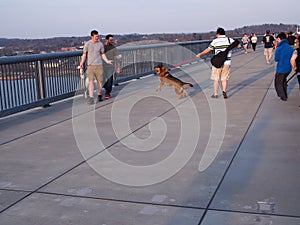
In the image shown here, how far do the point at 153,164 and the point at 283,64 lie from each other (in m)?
6.08

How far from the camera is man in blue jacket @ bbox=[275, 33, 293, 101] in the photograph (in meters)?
10.5

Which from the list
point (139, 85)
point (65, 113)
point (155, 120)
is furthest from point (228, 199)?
point (139, 85)

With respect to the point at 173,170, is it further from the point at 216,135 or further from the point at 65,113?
the point at 65,113

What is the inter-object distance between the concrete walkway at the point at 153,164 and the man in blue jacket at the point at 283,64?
1.51 ft

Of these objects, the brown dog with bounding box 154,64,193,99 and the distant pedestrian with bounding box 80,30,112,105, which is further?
the brown dog with bounding box 154,64,193,99

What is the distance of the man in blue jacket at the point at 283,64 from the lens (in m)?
10.5

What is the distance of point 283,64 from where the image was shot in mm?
10602

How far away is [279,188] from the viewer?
4754mm

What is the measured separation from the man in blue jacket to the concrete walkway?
46 cm

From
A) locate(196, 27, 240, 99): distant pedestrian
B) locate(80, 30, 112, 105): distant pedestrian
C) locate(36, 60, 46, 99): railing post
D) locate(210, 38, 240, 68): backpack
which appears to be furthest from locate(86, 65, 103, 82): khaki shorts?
locate(210, 38, 240, 68): backpack

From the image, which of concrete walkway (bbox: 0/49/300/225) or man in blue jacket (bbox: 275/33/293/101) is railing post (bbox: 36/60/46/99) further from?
man in blue jacket (bbox: 275/33/293/101)

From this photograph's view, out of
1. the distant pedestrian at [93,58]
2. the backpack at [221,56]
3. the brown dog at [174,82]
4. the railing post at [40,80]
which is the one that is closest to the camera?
the railing post at [40,80]

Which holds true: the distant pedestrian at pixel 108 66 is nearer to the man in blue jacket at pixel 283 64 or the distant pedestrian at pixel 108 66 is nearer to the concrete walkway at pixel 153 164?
the concrete walkway at pixel 153 164

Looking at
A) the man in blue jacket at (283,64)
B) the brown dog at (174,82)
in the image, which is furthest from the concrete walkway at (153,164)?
the brown dog at (174,82)
